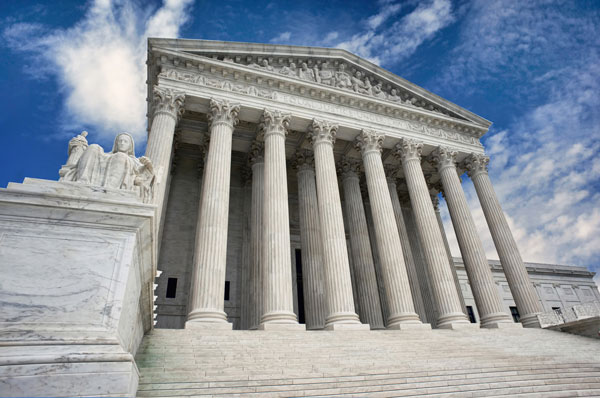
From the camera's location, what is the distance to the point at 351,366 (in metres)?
9.82

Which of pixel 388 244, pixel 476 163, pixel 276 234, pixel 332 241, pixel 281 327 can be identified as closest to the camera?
pixel 281 327

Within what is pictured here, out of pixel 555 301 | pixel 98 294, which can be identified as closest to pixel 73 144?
pixel 98 294

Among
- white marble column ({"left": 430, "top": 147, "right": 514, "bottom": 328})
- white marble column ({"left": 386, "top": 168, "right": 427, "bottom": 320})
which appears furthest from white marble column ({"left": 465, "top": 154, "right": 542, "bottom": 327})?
white marble column ({"left": 386, "top": 168, "right": 427, "bottom": 320})

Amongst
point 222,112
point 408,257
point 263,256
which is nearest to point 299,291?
point 408,257

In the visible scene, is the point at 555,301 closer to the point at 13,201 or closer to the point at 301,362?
the point at 301,362

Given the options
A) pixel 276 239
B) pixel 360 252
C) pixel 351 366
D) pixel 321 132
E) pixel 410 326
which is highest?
pixel 321 132

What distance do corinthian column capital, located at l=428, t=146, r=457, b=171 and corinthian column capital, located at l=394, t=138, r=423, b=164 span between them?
1.92 m

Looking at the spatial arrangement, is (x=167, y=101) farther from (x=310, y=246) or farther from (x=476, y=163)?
(x=476, y=163)

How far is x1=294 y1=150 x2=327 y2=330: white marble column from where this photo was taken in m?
19.8

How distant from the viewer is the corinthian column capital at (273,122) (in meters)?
20.6

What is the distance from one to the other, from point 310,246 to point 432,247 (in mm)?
7379

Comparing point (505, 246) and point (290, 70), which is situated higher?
point (290, 70)

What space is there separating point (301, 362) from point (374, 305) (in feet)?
41.9

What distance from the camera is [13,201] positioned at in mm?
4539
